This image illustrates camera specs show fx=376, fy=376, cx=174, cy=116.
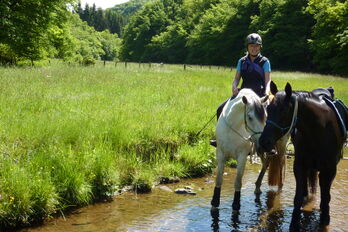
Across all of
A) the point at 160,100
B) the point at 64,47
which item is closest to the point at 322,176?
the point at 160,100

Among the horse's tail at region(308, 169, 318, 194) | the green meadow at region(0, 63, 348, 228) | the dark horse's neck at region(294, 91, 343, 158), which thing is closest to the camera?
the dark horse's neck at region(294, 91, 343, 158)

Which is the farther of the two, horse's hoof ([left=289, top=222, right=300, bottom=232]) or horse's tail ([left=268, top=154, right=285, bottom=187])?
horse's tail ([left=268, top=154, right=285, bottom=187])

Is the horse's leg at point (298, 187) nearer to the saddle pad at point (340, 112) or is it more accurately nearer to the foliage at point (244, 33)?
the saddle pad at point (340, 112)

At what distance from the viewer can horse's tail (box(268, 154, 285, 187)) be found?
7.86 metres

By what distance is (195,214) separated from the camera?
664 cm

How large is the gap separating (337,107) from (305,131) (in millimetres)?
1109

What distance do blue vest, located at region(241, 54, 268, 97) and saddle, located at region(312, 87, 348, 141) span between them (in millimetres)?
1275

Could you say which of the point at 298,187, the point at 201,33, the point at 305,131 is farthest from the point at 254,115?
the point at 201,33

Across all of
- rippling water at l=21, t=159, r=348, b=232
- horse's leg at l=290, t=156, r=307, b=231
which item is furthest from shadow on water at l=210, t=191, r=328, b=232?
horse's leg at l=290, t=156, r=307, b=231

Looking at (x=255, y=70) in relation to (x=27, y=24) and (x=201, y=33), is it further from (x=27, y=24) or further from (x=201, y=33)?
(x=201, y=33)

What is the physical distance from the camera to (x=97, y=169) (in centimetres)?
721

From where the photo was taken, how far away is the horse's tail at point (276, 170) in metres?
7.86

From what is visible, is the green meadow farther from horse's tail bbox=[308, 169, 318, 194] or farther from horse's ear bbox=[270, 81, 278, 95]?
horse's ear bbox=[270, 81, 278, 95]

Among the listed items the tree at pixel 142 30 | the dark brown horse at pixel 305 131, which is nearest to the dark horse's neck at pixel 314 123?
the dark brown horse at pixel 305 131
